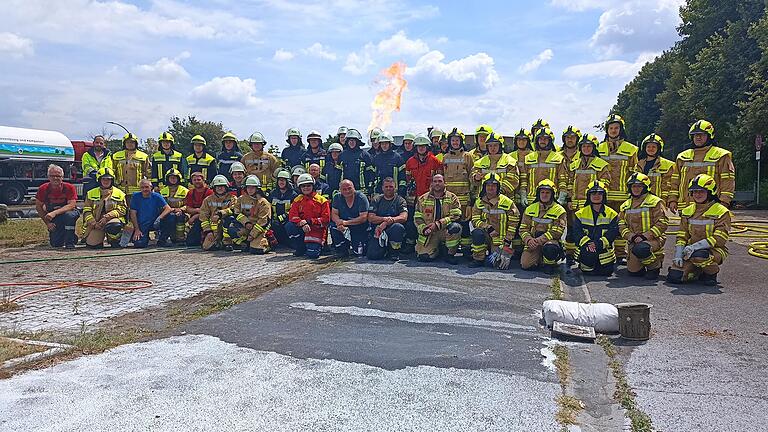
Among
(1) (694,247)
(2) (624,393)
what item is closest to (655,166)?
(1) (694,247)

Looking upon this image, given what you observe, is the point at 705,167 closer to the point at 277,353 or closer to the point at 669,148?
the point at 277,353

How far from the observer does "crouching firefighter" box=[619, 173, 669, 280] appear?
27.4 ft

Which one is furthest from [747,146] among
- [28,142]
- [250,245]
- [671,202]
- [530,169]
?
[28,142]

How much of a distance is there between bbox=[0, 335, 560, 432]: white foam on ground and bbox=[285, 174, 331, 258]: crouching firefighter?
18.0 ft

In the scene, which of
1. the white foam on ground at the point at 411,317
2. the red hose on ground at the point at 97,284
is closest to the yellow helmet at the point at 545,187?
the white foam on ground at the point at 411,317

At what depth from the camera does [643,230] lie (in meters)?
8.48

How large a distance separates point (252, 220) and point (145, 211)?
92.5 inches

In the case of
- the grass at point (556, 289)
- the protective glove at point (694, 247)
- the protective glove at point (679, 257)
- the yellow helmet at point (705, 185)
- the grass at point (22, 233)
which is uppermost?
the yellow helmet at point (705, 185)

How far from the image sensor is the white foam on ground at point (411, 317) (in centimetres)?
593

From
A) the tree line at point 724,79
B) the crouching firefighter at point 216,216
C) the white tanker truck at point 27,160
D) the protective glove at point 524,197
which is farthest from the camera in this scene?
the white tanker truck at point 27,160

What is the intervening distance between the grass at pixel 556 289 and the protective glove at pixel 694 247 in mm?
1639

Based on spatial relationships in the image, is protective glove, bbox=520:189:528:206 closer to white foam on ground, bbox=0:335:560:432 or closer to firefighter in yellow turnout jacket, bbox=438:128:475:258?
firefighter in yellow turnout jacket, bbox=438:128:475:258

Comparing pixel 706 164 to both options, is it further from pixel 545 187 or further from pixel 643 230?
pixel 545 187

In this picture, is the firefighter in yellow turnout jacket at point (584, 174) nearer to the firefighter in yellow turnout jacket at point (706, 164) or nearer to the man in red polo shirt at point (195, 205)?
the firefighter in yellow turnout jacket at point (706, 164)
